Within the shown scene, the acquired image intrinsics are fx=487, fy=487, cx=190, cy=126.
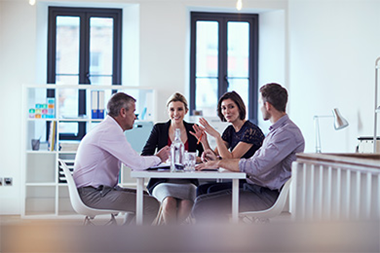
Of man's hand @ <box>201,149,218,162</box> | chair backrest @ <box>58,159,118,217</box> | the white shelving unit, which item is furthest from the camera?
the white shelving unit

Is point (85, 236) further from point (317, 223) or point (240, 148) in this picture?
point (240, 148)

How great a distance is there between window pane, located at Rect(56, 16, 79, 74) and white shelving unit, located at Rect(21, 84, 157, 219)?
487mm

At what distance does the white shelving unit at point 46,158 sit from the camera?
5840mm

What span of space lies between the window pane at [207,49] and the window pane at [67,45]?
1.67 meters

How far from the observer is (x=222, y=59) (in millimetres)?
6879

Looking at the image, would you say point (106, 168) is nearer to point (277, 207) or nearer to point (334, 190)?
point (277, 207)

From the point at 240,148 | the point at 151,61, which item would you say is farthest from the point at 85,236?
the point at 151,61

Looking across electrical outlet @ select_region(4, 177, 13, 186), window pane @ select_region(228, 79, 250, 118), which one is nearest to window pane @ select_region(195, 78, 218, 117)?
window pane @ select_region(228, 79, 250, 118)

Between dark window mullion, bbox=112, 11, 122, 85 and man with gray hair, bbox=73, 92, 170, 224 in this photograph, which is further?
dark window mullion, bbox=112, 11, 122, 85

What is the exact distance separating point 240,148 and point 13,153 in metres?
3.69

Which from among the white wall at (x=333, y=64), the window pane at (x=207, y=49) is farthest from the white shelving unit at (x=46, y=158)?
the white wall at (x=333, y=64)

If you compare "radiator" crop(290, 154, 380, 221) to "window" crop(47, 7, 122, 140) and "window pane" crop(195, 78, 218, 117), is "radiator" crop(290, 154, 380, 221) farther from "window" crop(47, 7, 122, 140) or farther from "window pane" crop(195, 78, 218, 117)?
"window" crop(47, 7, 122, 140)

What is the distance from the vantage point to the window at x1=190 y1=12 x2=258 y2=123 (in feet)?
22.3

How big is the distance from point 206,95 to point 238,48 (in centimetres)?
82
